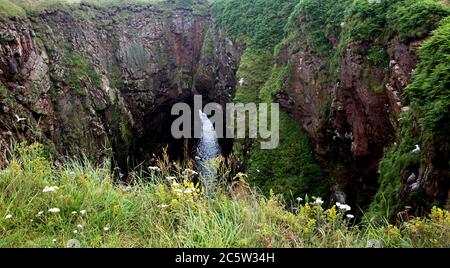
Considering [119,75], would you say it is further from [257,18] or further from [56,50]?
[257,18]

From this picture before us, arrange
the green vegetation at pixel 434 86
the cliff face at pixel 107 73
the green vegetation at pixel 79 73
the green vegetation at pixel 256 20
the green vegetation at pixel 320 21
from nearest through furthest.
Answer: the green vegetation at pixel 434 86 < the green vegetation at pixel 320 21 < the cliff face at pixel 107 73 < the green vegetation at pixel 79 73 < the green vegetation at pixel 256 20

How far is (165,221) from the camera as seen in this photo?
12.8ft

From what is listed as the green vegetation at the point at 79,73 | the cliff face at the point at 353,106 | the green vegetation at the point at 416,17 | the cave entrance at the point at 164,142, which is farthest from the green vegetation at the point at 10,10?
the green vegetation at the point at 416,17

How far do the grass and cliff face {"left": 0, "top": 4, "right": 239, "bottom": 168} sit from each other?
8.29 metres

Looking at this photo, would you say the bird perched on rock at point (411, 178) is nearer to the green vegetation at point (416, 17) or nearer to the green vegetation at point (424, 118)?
the green vegetation at point (424, 118)

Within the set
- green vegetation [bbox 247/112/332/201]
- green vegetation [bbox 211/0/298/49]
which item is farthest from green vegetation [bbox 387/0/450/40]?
green vegetation [bbox 211/0/298/49]

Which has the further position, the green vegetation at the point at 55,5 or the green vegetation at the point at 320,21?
the green vegetation at the point at 55,5

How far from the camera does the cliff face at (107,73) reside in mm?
15688

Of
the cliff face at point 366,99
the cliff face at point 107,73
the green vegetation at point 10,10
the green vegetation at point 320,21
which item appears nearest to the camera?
the cliff face at point 366,99

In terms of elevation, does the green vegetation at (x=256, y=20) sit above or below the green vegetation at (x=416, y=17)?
above

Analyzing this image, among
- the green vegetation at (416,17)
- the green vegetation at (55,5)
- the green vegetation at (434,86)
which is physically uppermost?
the green vegetation at (55,5)

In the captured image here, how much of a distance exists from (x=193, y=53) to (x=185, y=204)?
25478mm

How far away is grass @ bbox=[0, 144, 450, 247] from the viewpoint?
3494 mm

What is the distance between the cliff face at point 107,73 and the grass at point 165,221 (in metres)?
8.29
